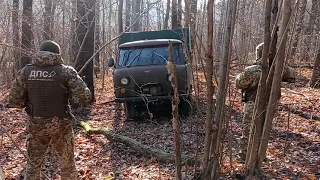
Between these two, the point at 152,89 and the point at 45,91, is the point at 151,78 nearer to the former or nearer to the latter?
the point at 152,89

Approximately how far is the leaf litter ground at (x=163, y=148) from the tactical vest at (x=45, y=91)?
0.67m

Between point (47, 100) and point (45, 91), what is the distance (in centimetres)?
12

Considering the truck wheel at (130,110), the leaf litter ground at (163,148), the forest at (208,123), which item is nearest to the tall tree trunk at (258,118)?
the forest at (208,123)

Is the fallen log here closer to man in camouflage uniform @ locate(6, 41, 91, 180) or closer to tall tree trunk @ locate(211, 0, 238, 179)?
tall tree trunk @ locate(211, 0, 238, 179)

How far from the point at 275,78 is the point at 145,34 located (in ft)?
22.6

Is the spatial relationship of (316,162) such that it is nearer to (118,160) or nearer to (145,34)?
(118,160)

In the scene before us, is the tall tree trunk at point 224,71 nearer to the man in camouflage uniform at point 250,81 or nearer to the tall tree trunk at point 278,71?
the tall tree trunk at point 278,71

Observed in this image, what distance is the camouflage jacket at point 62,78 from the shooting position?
4.04 m

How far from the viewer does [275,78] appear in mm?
3227

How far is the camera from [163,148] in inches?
240

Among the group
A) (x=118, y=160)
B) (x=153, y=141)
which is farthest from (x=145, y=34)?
(x=118, y=160)

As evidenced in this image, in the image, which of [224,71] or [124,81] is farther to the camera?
[124,81]

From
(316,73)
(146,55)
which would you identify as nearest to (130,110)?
(146,55)

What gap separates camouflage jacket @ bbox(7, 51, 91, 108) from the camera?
13.2 feet
